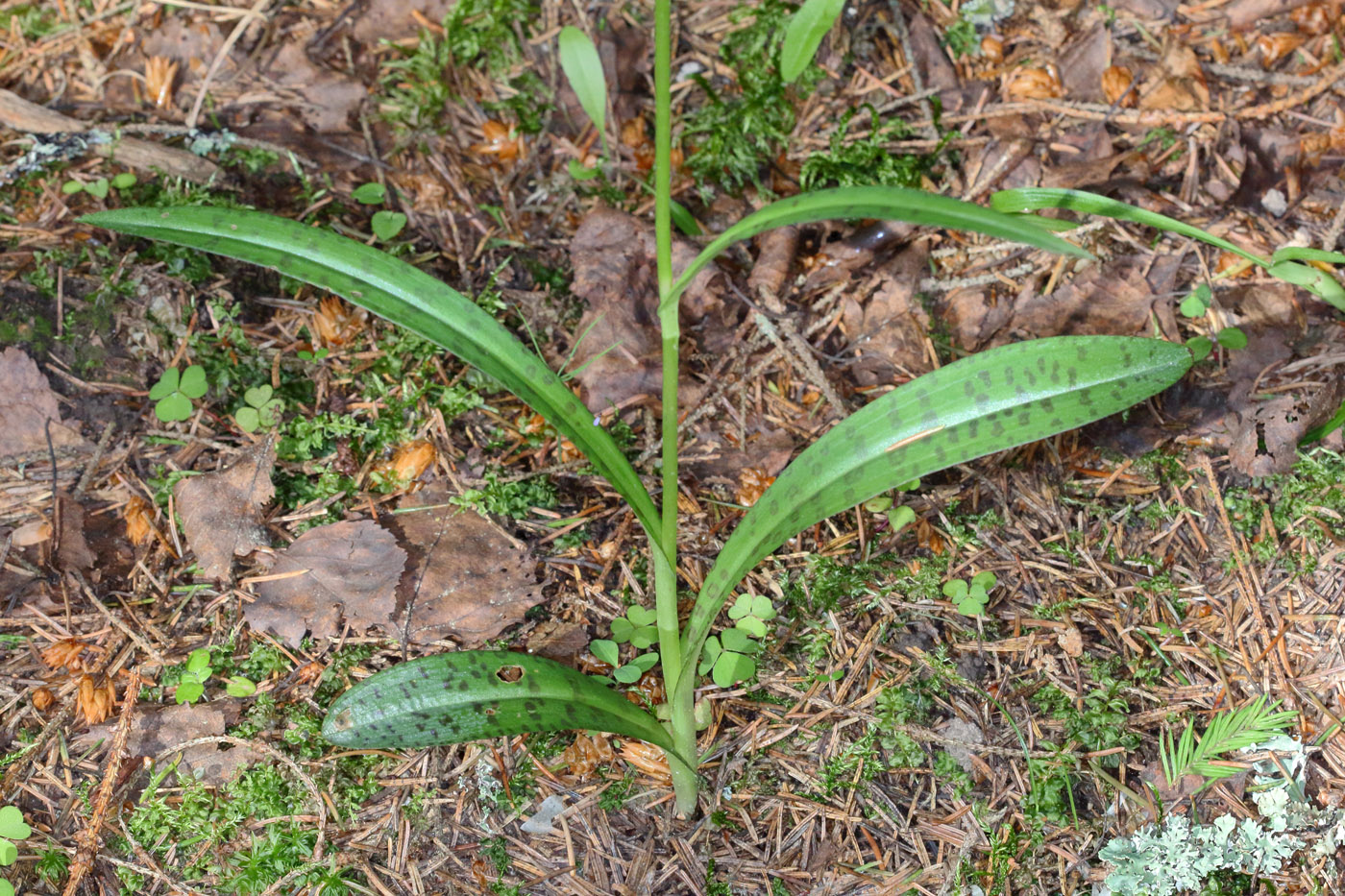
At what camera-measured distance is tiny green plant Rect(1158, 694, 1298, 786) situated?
1799mm

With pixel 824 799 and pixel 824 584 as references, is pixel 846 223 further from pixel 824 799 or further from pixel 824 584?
pixel 824 799

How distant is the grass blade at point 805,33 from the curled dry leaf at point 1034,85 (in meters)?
0.66

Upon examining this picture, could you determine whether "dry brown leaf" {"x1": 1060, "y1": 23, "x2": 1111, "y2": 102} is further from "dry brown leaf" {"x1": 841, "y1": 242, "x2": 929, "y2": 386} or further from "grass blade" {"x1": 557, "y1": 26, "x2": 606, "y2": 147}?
"grass blade" {"x1": 557, "y1": 26, "x2": 606, "y2": 147}

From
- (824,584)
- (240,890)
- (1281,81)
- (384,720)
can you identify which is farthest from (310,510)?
(1281,81)

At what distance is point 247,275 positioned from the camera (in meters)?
2.39

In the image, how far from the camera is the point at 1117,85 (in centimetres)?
262

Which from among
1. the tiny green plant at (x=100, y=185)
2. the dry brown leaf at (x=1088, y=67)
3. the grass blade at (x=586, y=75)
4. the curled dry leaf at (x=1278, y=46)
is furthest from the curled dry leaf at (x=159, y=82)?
the curled dry leaf at (x=1278, y=46)

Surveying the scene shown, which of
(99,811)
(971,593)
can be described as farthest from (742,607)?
(99,811)

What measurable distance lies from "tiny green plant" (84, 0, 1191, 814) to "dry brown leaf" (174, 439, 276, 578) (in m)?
0.58

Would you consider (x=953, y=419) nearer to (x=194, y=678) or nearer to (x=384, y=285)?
(x=384, y=285)

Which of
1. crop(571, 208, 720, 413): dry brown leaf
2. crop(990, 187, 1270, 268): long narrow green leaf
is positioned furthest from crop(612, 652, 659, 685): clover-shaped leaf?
crop(990, 187, 1270, 268): long narrow green leaf

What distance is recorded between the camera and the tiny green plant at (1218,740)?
180 centimetres

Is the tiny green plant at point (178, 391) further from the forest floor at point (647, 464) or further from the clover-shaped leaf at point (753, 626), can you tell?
the clover-shaped leaf at point (753, 626)

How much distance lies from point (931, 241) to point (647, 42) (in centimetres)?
107
